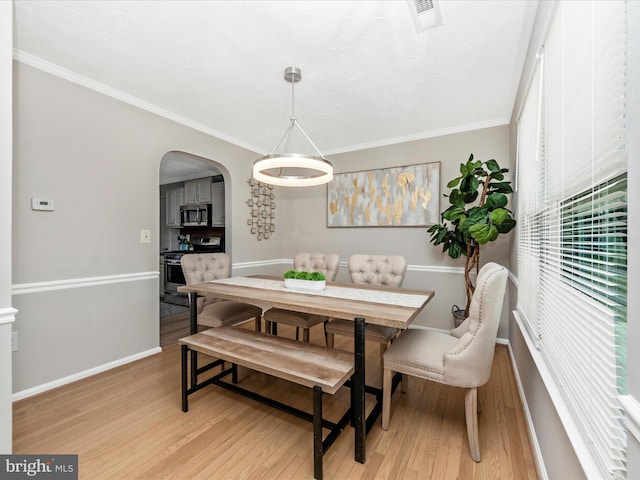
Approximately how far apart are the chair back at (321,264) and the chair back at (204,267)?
0.79 metres

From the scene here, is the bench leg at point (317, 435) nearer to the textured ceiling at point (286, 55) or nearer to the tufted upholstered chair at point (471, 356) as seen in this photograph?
the tufted upholstered chair at point (471, 356)

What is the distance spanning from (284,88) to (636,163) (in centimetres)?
243

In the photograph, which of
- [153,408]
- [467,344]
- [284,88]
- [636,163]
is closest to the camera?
[636,163]

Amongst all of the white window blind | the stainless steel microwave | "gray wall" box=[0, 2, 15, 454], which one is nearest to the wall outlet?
"gray wall" box=[0, 2, 15, 454]

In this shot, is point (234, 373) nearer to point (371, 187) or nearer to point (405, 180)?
point (371, 187)

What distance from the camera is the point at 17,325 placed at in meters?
2.02

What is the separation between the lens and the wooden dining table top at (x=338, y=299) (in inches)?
61.6

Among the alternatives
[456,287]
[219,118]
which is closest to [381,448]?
[456,287]

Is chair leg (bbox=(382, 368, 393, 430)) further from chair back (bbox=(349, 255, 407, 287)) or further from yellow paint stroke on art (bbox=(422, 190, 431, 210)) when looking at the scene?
Answer: yellow paint stroke on art (bbox=(422, 190, 431, 210))

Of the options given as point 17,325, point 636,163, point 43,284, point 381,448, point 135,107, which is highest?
point 135,107

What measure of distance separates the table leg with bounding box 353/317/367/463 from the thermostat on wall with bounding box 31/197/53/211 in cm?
248

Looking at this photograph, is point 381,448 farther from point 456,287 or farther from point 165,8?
point 165,8

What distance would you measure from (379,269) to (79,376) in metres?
2.73

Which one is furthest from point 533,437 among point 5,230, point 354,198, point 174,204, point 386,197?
point 174,204
